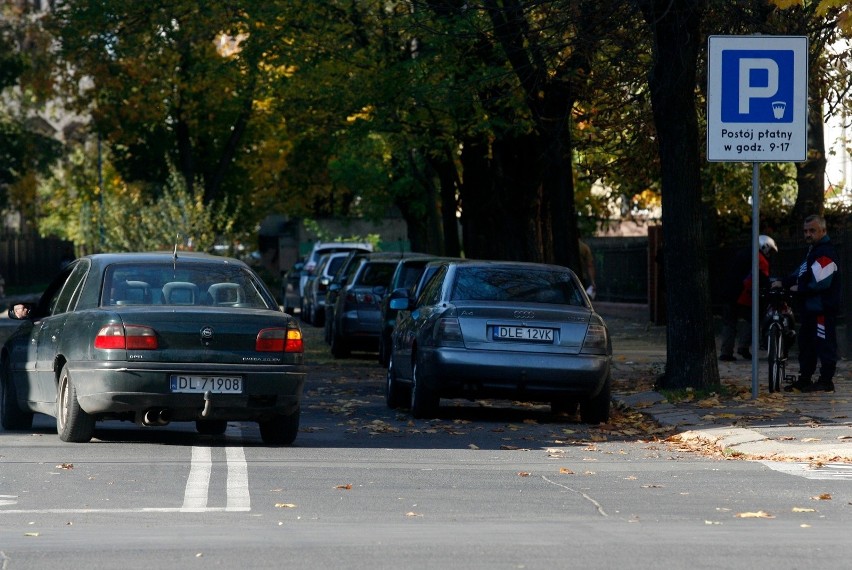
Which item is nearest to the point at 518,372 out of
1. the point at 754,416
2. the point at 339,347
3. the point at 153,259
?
the point at 754,416

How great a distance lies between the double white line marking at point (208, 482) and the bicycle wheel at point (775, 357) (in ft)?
21.4

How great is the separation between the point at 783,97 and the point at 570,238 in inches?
316

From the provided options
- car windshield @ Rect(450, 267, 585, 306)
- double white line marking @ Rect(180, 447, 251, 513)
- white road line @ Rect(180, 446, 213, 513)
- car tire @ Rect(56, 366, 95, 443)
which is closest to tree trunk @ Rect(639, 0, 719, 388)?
car windshield @ Rect(450, 267, 585, 306)

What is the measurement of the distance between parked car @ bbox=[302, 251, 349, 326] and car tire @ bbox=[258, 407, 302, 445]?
21.5 m

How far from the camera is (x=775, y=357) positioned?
17.0 metres

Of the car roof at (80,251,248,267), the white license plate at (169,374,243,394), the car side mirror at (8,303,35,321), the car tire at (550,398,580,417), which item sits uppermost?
the car roof at (80,251,248,267)

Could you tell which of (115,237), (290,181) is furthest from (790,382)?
(290,181)

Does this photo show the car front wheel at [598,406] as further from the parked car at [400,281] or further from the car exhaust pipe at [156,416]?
the parked car at [400,281]

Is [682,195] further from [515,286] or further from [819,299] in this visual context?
[515,286]

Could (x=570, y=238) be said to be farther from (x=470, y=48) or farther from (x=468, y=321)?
(x=468, y=321)

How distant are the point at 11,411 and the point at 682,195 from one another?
6.98m

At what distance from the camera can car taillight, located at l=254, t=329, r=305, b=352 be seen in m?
12.3

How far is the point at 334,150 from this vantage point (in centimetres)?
3519

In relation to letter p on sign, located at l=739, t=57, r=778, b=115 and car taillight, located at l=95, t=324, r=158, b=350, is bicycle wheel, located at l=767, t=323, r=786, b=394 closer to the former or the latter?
letter p on sign, located at l=739, t=57, r=778, b=115
